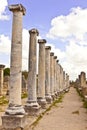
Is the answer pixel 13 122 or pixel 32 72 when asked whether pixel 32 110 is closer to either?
pixel 32 72

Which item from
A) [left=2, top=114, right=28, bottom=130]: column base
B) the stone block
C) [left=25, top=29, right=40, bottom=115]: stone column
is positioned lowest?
[left=2, top=114, right=28, bottom=130]: column base

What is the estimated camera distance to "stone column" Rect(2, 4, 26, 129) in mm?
11311

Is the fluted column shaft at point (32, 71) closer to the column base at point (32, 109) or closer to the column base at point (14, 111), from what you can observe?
the column base at point (32, 109)

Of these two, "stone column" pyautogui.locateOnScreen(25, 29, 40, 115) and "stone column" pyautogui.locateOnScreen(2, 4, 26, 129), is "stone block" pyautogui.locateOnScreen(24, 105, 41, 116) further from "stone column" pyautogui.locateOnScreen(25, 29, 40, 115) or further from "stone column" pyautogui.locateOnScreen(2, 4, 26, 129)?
"stone column" pyautogui.locateOnScreen(2, 4, 26, 129)

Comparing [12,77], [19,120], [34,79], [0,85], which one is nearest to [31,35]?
[34,79]

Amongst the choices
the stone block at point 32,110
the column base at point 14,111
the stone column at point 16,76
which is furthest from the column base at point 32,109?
the column base at point 14,111

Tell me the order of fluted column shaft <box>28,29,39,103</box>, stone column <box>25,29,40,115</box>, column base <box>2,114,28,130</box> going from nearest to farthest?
column base <box>2,114,28,130</box> → stone column <box>25,29,40,115</box> → fluted column shaft <box>28,29,39,103</box>

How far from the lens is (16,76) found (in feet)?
39.3

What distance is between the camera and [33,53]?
16.2 metres

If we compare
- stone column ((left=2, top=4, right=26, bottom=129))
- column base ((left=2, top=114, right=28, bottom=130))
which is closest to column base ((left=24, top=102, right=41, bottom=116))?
stone column ((left=2, top=4, right=26, bottom=129))

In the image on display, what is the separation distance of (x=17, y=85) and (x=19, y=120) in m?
1.38

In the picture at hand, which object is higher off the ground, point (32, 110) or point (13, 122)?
point (32, 110)

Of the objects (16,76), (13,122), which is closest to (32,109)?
(16,76)

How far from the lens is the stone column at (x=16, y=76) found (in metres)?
11.3
